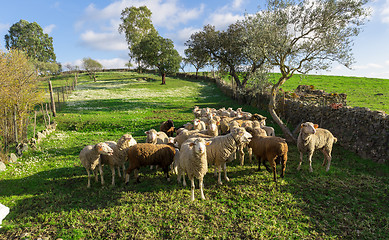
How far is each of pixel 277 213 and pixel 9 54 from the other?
60.7 feet

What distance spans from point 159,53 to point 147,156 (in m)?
43.8

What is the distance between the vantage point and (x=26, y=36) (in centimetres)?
6900

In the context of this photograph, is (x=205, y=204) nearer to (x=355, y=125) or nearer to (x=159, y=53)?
(x=355, y=125)

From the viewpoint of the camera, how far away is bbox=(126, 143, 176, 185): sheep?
8047 millimetres

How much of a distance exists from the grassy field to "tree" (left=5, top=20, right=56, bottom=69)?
257 ft

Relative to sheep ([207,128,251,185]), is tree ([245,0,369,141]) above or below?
above

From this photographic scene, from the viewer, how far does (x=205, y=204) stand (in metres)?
6.84

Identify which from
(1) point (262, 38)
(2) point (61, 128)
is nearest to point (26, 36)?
(2) point (61, 128)

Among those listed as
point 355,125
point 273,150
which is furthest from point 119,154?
point 355,125

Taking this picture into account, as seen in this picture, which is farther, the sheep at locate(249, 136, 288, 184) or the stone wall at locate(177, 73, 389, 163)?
the stone wall at locate(177, 73, 389, 163)

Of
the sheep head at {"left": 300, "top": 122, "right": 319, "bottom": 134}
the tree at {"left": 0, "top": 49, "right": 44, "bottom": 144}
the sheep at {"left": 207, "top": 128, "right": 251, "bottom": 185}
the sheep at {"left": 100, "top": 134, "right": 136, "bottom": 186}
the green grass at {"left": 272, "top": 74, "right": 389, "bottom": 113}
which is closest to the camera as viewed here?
the sheep at {"left": 207, "top": 128, "right": 251, "bottom": 185}

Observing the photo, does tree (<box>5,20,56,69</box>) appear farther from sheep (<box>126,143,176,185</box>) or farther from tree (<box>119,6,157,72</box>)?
sheep (<box>126,143,176,185</box>)

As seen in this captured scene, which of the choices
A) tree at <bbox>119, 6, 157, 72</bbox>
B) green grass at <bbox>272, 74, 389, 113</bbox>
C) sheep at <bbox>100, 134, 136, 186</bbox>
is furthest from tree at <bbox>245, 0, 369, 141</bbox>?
tree at <bbox>119, 6, 157, 72</bbox>

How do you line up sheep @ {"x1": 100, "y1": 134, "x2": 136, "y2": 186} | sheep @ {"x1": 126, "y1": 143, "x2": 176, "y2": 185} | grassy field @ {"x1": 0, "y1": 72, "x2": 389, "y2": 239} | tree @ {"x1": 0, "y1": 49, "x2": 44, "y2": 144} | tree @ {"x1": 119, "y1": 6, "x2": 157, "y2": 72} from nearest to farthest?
grassy field @ {"x1": 0, "y1": 72, "x2": 389, "y2": 239} < sheep @ {"x1": 126, "y1": 143, "x2": 176, "y2": 185} < sheep @ {"x1": 100, "y1": 134, "x2": 136, "y2": 186} < tree @ {"x1": 0, "y1": 49, "x2": 44, "y2": 144} < tree @ {"x1": 119, "y1": 6, "x2": 157, "y2": 72}
